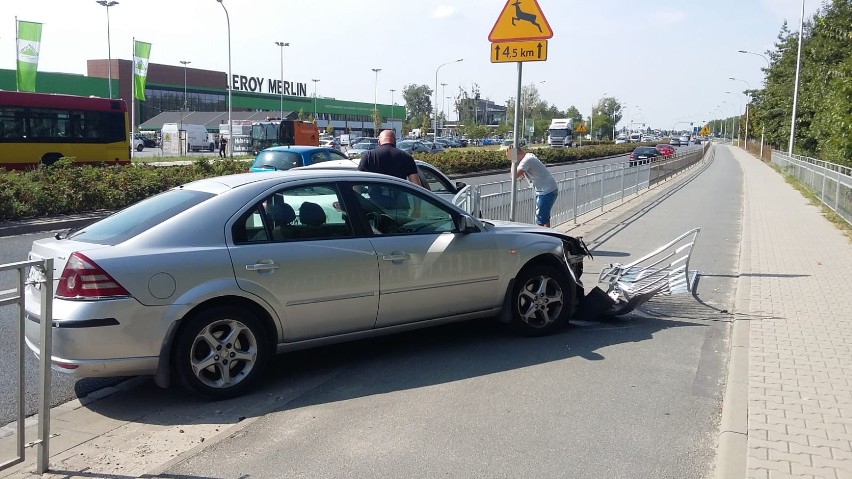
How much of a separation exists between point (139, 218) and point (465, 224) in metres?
2.49

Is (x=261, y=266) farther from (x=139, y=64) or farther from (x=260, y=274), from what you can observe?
(x=139, y=64)

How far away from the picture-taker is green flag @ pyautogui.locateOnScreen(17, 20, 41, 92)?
37.8 m

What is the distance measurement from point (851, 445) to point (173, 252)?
4.22 m

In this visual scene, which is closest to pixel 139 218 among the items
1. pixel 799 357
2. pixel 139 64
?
pixel 799 357

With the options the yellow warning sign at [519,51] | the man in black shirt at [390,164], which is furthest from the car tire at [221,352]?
the yellow warning sign at [519,51]

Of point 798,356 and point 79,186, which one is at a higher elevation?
point 79,186

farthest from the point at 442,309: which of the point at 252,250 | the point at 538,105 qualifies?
the point at 538,105

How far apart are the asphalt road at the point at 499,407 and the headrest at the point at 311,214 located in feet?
3.85

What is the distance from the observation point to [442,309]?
242 inches

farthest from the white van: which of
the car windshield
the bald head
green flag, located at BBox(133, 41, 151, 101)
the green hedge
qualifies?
the bald head

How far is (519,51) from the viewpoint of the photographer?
9.02 metres

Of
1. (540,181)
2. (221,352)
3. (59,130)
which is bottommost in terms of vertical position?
(221,352)

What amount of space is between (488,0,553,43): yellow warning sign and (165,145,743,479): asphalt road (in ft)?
11.3

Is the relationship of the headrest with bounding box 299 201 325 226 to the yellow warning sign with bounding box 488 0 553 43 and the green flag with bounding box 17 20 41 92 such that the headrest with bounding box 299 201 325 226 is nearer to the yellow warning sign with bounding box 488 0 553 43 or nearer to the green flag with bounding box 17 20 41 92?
the yellow warning sign with bounding box 488 0 553 43
